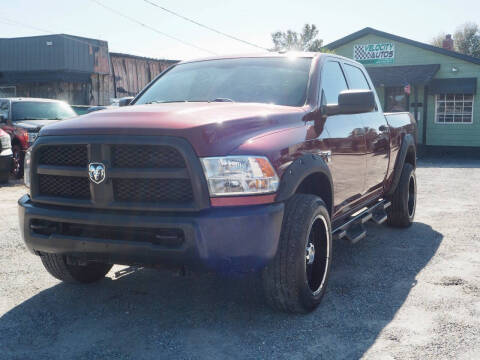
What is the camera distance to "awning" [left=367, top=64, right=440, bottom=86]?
66.8 feet

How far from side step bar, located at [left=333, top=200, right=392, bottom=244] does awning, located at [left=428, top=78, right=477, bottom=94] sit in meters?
16.4

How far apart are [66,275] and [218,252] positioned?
171 centimetres

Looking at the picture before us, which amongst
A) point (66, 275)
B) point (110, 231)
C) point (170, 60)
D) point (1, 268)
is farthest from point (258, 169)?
point (170, 60)

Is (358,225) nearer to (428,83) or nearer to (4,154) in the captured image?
(4,154)

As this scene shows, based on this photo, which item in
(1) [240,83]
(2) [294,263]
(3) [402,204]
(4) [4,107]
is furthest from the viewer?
(4) [4,107]

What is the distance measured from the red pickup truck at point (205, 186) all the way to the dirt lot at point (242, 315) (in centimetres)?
26

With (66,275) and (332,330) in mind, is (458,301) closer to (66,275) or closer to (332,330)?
(332,330)

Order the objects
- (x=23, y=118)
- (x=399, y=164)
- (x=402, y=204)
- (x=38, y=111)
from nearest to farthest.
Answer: (x=399, y=164) < (x=402, y=204) < (x=23, y=118) < (x=38, y=111)

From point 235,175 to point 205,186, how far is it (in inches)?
7.4

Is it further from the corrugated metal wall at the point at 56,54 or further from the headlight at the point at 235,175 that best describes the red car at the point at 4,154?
the corrugated metal wall at the point at 56,54

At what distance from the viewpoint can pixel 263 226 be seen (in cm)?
308

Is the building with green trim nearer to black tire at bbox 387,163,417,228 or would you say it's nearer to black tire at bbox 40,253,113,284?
black tire at bbox 387,163,417,228

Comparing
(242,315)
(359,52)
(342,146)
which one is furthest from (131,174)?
(359,52)

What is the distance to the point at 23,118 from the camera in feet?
40.3
